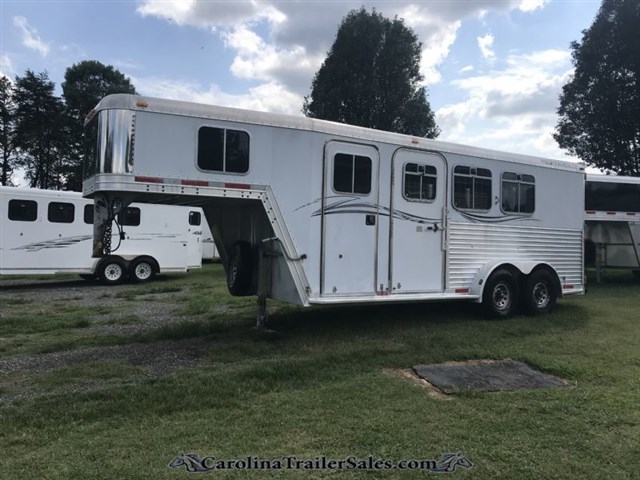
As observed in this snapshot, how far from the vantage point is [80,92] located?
32.8 m

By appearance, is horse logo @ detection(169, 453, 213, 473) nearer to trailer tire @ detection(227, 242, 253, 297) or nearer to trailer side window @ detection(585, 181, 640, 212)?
trailer tire @ detection(227, 242, 253, 297)

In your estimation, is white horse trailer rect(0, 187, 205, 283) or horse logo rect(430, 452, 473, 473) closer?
horse logo rect(430, 452, 473, 473)

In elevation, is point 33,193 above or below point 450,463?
above

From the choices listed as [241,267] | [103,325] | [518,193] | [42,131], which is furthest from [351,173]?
[42,131]

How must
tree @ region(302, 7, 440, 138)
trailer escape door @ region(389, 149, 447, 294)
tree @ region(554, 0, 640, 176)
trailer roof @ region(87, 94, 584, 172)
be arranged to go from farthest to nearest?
tree @ region(302, 7, 440, 138), tree @ region(554, 0, 640, 176), trailer escape door @ region(389, 149, 447, 294), trailer roof @ region(87, 94, 584, 172)

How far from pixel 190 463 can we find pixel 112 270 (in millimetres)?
12692

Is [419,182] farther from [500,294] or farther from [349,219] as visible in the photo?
[500,294]

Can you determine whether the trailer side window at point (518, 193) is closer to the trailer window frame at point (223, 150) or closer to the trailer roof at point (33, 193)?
the trailer window frame at point (223, 150)

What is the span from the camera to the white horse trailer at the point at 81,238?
1370 cm

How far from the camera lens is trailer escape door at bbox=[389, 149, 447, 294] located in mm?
7668

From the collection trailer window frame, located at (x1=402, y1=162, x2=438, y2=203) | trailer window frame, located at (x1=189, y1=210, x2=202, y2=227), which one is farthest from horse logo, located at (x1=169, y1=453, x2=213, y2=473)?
trailer window frame, located at (x1=189, y1=210, x2=202, y2=227)

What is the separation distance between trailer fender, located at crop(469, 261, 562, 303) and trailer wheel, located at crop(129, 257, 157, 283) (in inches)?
414

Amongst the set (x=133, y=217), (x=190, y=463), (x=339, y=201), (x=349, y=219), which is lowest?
(x=190, y=463)

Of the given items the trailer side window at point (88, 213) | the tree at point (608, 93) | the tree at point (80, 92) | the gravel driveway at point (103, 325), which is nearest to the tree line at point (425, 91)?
the tree at point (608, 93)
